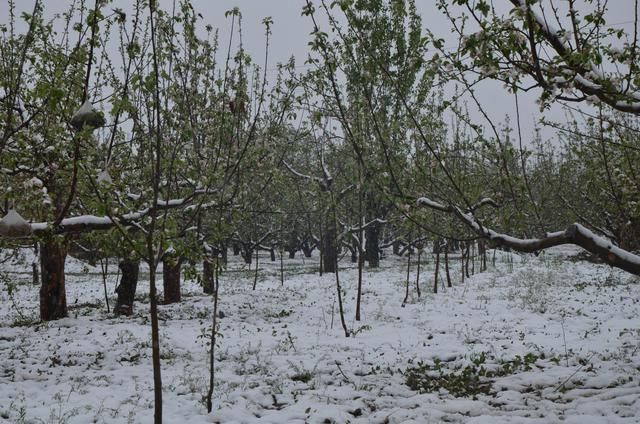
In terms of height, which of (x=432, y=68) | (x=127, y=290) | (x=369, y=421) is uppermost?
(x=432, y=68)

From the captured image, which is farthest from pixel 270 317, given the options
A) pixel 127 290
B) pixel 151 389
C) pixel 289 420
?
pixel 289 420

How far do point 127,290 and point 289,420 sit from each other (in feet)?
25.3

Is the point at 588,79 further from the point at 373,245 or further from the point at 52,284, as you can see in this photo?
the point at 373,245

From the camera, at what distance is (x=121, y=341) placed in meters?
8.21

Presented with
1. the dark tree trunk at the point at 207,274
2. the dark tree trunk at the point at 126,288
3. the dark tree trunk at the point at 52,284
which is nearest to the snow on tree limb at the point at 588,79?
the dark tree trunk at the point at 207,274

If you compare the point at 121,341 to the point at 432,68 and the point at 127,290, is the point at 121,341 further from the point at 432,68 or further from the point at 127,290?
the point at 432,68

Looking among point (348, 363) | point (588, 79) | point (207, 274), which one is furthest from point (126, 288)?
point (588, 79)

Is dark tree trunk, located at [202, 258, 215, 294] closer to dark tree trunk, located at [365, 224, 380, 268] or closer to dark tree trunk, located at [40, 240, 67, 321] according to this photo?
dark tree trunk, located at [40, 240, 67, 321]

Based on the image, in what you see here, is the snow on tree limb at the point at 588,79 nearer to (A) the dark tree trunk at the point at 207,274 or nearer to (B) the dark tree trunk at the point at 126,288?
(A) the dark tree trunk at the point at 207,274

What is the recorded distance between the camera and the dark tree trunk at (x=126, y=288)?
11.0 m

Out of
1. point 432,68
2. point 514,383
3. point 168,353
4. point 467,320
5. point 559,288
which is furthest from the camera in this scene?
point 559,288

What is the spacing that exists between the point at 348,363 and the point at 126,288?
6703 millimetres

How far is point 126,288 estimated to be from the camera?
11250 mm

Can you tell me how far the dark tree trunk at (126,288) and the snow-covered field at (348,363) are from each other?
48cm
